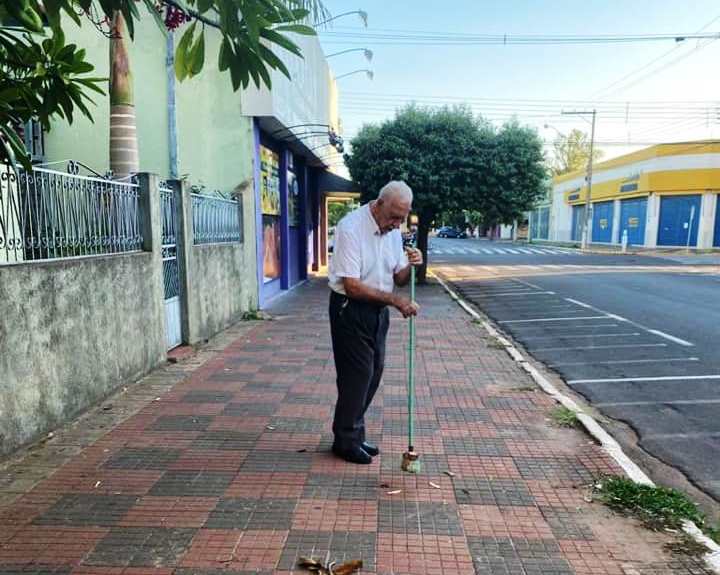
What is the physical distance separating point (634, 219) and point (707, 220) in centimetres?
535

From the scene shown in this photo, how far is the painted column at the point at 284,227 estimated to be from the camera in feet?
46.1

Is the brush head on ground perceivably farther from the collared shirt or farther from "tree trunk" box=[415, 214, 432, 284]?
"tree trunk" box=[415, 214, 432, 284]

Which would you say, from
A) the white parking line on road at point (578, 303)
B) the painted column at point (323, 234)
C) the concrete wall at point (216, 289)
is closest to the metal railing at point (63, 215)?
the concrete wall at point (216, 289)

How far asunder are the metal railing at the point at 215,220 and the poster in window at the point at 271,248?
2.02 metres

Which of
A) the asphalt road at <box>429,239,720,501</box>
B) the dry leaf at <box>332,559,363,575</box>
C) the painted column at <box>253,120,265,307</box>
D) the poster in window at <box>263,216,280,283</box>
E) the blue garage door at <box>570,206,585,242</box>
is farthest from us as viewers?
the blue garage door at <box>570,206,585,242</box>

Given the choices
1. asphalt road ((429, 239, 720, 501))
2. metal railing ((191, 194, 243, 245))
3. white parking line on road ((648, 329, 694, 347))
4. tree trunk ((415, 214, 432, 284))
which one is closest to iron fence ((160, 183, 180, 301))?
metal railing ((191, 194, 243, 245))

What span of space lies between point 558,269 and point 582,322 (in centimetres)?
1322

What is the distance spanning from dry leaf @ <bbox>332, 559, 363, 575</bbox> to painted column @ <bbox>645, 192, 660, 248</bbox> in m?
36.9

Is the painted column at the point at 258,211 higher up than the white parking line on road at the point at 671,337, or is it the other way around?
the painted column at the point at 258,211

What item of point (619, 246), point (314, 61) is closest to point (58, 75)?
point (314, 61)

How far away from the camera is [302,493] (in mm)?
3568

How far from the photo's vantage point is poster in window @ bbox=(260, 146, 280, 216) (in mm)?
12046

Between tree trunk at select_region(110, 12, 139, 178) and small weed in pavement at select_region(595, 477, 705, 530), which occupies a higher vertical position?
tree trunk at select_region(110, 12, 139, 178)

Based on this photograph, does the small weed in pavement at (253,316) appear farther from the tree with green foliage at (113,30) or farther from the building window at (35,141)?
the tree with green foliage at (113,30)
